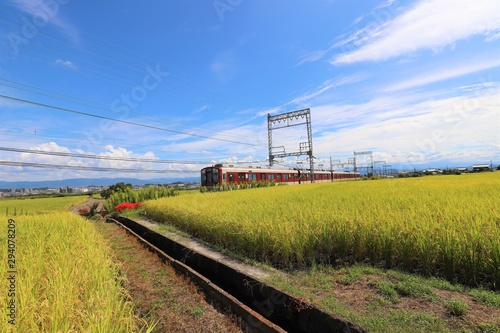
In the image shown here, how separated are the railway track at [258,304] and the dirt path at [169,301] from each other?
15cm

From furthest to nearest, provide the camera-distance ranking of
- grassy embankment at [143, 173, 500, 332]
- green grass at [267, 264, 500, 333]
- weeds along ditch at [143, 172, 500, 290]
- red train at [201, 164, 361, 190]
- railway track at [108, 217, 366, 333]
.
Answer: red train at [201, 164, 361, 190], weeds along ditch at [143, 172, 500, 290], railway track at [108, 217, 366, 333], grassy embankment at [143, 173, 500, 332], green grass at [267, 264, 500, 333]

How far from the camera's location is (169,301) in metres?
3.69

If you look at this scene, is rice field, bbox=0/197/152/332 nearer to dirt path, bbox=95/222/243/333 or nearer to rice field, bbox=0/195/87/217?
dirt path, bbox=95/222/243/333

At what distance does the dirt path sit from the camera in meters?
3.03

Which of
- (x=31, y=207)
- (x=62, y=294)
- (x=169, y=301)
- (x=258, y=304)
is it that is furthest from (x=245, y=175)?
(x=62, y=294)

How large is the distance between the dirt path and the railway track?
0.49 ft

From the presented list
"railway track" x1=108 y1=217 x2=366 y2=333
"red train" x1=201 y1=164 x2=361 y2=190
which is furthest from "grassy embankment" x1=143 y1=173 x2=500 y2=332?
"red train" x1=201 y1=164 x2=361 y2=190

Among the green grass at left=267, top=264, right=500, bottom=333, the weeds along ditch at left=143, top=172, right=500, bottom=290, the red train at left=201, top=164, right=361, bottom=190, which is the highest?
the red train at left=201, top=164, right=361, bottom=190

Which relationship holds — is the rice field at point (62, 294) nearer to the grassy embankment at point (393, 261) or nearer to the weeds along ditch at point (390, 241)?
the grassy embankment at point (393, 261)

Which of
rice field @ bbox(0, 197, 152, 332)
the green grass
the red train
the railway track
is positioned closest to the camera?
rice field @ bbox(0, 197, 152, 332)

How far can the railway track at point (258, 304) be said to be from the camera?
2.62 meters

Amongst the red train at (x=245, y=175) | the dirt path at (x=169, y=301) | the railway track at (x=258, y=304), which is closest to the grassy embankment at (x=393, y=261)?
the railway track at (x=258, y=304)

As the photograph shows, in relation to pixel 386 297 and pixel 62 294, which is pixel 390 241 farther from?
pixel 62 294

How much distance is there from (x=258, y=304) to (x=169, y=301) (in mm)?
1304
